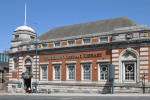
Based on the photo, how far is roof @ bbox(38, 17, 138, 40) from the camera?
35.7m

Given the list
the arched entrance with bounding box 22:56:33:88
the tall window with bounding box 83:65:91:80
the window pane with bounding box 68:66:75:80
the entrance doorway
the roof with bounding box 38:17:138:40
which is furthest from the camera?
the entrance doorway

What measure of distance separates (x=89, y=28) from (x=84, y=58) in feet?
22.7

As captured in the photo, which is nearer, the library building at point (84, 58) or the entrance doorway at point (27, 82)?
the library building at point (84, 58)

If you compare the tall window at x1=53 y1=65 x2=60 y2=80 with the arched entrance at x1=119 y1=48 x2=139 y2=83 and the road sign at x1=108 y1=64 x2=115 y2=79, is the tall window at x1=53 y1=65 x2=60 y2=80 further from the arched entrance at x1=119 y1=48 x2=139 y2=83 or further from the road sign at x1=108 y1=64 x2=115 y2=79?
the arched entrance at x1=119 y1=48 x2=139 y2=83

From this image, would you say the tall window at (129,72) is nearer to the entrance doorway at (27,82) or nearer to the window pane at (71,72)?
the window pane at (71,72)

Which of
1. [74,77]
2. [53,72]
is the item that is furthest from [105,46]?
[53,72]

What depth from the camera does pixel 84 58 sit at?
34.4 meters

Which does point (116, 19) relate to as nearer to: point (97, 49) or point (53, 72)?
point (97, 49)

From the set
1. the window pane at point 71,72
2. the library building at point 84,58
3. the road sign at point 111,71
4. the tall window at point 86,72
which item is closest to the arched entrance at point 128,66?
the library building at point 84,58

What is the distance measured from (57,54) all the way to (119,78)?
12.3 m

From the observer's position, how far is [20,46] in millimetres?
42719

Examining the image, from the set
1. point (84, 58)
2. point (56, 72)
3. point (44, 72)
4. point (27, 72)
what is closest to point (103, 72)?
point (84, 58)

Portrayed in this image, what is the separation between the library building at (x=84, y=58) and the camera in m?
29.6

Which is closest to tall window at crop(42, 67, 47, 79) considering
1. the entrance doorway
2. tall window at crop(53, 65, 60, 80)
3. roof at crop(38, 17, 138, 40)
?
tall window at crop(53, 65, 60, 80)
